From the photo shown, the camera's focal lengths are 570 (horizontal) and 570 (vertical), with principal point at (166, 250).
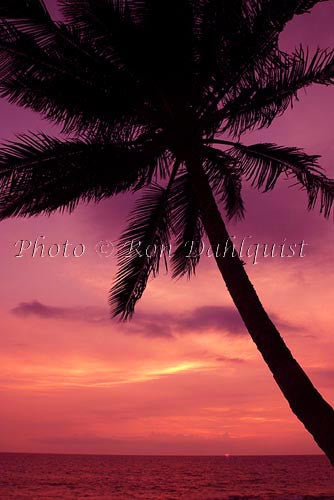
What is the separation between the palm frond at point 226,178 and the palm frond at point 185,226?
1.63ft

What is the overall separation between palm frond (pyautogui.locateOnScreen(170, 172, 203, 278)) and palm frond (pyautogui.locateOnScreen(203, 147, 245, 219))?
0.50 meters

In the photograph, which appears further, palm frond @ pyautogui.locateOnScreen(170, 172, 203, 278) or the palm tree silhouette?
palm frond @ pyautogui.locateOnScreen(170, 172, 203, 278)

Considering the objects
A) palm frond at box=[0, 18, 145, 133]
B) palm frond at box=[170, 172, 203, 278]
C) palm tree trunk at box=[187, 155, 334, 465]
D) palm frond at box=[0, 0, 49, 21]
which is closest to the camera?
palm tree trunk at box=[187, 155, 334, 465]

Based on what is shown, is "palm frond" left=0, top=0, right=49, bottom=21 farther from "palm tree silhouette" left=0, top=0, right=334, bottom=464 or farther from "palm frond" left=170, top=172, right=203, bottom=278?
"palm frond" left=170, top=172, right=203, bottom=278

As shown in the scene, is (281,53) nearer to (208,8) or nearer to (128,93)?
(208,8)

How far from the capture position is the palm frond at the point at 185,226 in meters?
9.84

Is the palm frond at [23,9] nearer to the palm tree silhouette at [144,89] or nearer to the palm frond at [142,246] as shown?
the palm tree silhouette at [144,89]

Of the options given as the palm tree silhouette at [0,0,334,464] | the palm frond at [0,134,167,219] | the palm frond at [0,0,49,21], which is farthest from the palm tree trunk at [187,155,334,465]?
the palm frond at [0,0,49,21]

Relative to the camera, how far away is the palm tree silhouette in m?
7.60

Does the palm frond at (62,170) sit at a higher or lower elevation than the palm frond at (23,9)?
lower

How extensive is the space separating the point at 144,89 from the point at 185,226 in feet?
10.3

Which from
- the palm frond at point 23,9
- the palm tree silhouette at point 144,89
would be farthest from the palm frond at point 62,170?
the palm frond at point 23,9

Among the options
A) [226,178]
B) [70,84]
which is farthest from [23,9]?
[226,178]

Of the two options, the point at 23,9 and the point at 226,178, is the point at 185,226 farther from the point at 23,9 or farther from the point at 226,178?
the point at 23,9
